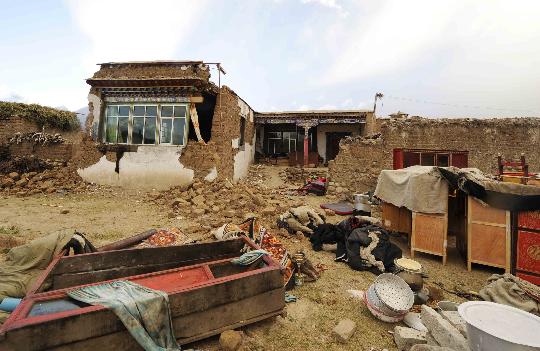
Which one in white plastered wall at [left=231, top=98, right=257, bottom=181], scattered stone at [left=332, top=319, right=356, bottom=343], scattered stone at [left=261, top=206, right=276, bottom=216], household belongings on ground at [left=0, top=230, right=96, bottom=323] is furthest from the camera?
white plastered wall at [left=231, top=98, right=257, bottom=181]

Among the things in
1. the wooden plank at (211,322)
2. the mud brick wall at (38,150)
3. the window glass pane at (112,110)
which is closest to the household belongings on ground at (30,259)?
the wooden plank at (211,322)

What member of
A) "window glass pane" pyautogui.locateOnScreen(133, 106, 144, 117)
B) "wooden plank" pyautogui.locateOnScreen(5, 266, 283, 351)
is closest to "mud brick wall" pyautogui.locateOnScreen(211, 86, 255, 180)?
"window glass pane" pyautogui.locateOnScreen(133, 106, 144, 117)

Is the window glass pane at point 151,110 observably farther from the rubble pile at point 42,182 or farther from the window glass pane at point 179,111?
the rubble pile at point 42,182

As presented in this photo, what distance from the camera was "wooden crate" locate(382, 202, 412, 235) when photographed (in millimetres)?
6703

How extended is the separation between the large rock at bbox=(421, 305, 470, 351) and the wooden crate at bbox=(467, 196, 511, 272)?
2.86m

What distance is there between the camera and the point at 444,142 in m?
11.5

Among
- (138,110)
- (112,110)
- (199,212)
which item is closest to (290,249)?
(199,212)

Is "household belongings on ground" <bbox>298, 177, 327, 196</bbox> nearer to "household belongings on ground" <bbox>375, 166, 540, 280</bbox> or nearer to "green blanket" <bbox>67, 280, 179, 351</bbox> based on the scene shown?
"household belongings on ground" <bbox>375, 166, 540, 280</bbox>

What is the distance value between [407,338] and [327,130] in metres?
16.8

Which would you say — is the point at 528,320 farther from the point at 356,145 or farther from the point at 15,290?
the point at 356,145

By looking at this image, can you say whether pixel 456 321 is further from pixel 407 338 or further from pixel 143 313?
pixel 143 313

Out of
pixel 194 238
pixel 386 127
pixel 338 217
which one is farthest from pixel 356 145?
pixel 194 238

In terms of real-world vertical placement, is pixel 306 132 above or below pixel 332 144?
above

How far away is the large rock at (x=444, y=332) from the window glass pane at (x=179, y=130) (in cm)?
1032
